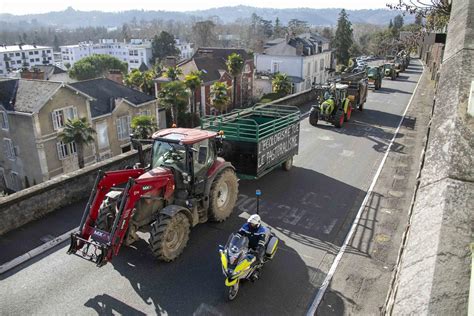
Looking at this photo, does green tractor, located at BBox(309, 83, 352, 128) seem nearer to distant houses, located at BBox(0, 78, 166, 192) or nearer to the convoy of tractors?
the convoy of tractors

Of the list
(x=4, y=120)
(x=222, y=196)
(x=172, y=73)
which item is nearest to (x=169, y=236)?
(x=222, y=196)

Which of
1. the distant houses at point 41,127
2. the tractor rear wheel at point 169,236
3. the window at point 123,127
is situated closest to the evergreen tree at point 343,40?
the window at point 123,127

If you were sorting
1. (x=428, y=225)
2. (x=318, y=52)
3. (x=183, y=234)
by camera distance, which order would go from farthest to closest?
(x=318, y=52) < (x=183, y=234) < (x=428, y=225)

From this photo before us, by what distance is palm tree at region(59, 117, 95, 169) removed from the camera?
29.6 metres

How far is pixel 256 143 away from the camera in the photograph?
12.0 m

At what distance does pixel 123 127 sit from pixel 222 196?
29.7 m

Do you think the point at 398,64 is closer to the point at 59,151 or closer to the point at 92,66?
the point at 59,151

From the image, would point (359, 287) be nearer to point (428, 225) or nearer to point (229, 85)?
point (428, 225)

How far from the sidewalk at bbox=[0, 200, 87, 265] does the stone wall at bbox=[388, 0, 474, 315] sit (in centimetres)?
933

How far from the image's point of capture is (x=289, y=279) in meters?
8.15

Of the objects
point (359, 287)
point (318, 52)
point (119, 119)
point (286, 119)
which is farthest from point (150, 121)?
point (318, 52)

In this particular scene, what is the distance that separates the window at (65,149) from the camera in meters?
31.4

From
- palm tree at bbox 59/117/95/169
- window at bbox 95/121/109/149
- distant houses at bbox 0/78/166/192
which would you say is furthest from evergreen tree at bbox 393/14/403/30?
palm tree at bbox 59/117/95/169

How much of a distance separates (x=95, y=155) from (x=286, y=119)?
2520 cm
